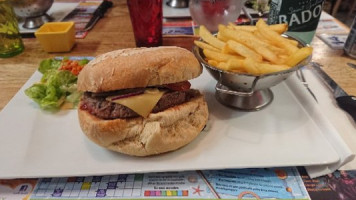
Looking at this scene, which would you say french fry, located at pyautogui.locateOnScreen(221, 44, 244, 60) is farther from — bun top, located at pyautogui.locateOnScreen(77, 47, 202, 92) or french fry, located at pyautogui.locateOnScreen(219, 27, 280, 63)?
bun top, located at pyautogui.locateOnScreen(77, 47, 202, 92)

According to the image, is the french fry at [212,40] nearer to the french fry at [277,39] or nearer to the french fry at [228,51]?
the french fry at [228,51]

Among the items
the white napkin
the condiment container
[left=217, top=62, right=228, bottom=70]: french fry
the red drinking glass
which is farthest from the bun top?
the condiment container

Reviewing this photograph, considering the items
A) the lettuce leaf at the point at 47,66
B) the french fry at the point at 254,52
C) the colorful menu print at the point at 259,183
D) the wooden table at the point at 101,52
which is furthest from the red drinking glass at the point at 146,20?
the colorful menu print at the point at 259,183

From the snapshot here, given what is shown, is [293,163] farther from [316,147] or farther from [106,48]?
[106,48]

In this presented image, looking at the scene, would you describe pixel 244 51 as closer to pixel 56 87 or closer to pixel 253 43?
pixel 253 43

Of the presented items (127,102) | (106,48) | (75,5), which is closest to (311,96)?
(127,102)

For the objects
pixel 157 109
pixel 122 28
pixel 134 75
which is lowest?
pixel 122 28
